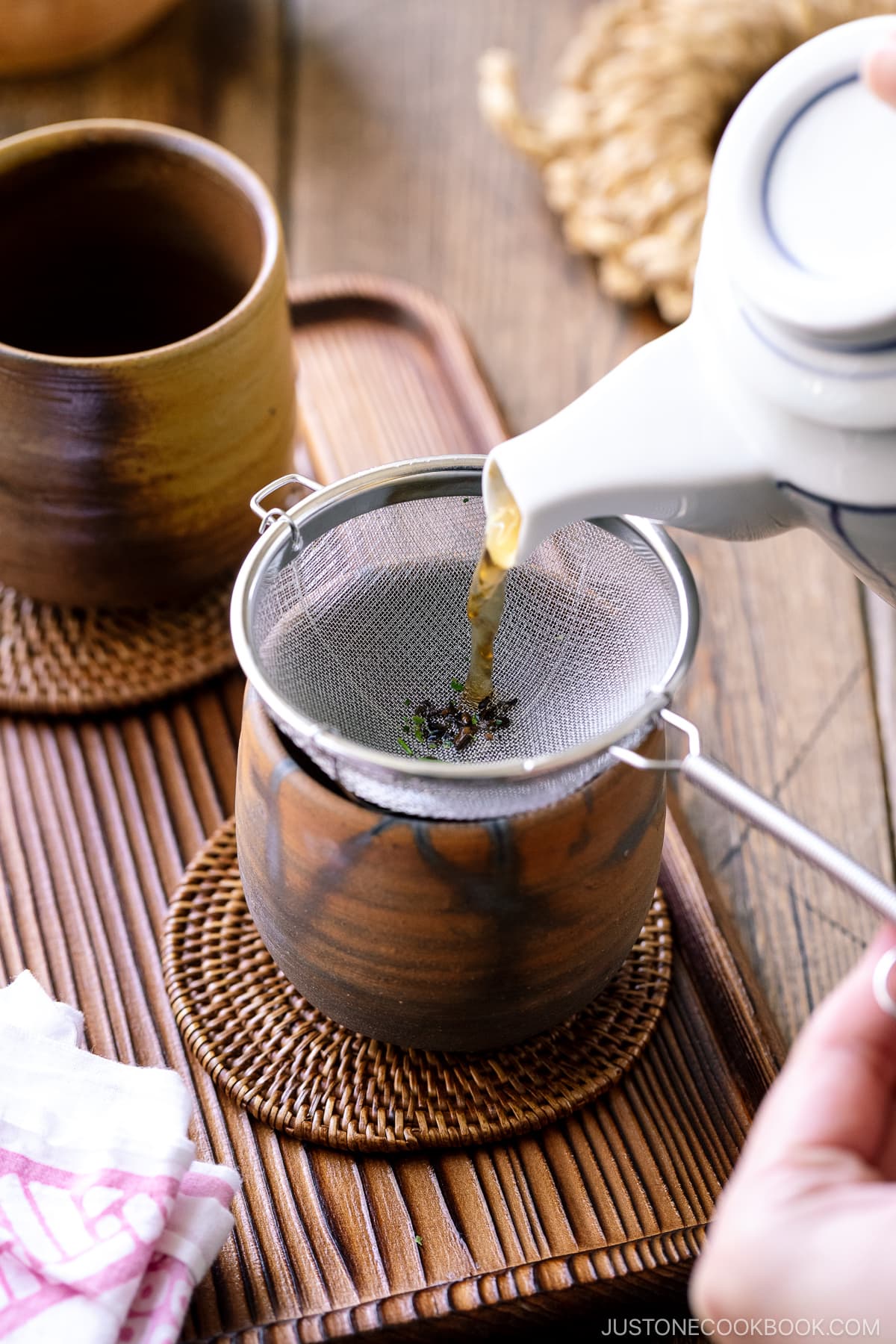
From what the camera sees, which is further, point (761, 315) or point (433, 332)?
point (433, 332)

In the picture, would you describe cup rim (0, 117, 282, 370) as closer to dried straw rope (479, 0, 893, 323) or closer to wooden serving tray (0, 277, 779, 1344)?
wooden serving tray (0, 277, 779, 1344)

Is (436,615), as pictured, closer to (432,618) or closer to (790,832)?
(432,618)

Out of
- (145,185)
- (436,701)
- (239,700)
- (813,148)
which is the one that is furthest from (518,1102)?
(145,185)

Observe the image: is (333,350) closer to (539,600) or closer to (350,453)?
(350,453)

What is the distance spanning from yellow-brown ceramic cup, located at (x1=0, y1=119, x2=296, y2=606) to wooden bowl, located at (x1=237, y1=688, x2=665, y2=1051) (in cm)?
23

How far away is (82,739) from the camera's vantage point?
0.99 metres

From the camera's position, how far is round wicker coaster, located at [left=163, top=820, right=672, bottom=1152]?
30.5 inches

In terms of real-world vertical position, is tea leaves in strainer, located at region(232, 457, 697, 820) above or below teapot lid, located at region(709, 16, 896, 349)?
below

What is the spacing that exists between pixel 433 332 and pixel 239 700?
18.4 inches

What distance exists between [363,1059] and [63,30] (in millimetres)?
1239

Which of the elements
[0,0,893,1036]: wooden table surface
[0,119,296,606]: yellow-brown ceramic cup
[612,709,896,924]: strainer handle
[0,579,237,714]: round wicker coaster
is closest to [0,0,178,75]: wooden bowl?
[0,0,893,1036]: wooden table surface

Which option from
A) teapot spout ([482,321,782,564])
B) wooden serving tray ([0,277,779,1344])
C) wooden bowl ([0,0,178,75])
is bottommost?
wooden serving tray ([0,277,779,1344])

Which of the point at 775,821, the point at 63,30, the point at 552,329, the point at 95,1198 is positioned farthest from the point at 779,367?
the point at 63,30

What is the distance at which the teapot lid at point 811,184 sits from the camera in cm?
58
